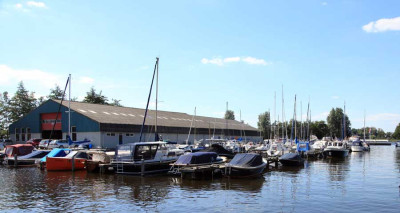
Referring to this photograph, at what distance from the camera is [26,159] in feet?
147

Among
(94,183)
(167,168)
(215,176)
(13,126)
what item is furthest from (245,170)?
(13,126)

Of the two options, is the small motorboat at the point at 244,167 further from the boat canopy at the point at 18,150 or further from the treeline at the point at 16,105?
the treeline at the point at 16,105

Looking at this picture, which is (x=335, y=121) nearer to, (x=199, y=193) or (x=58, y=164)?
(x=58, y=164)

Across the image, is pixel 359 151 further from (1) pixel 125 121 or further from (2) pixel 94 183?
(2) pixel 94 183

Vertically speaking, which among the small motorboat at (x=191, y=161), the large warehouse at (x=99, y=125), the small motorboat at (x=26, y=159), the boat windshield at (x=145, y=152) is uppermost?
the large warehouse at (x=99, y=125)

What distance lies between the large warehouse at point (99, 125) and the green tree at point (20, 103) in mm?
26777

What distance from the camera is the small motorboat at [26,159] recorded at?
146 feet

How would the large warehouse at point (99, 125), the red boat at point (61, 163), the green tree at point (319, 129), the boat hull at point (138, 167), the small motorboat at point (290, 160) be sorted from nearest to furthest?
the boat hull at point (138, 167) < the red boat at point (61, 163) < the small motorboat at point (290, 160) < the large warehouse at point (99, 125) < the green tree at point (319, 129)

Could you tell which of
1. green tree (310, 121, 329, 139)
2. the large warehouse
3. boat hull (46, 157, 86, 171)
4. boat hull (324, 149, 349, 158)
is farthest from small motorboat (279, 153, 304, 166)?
green tree (310, 121, 329, 139)

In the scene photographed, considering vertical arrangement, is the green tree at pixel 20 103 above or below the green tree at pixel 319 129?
above

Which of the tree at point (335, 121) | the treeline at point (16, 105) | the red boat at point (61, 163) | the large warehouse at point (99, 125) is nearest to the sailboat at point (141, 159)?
the red boat at point (61, 163)

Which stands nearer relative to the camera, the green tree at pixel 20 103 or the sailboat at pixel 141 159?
the sailboat at pixel 141 159

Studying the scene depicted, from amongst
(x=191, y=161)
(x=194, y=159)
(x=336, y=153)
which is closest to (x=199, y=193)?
(x=191, y=161)

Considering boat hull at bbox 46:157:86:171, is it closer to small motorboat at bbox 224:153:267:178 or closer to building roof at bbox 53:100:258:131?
small motorboat at bbox 224:153:267:178
